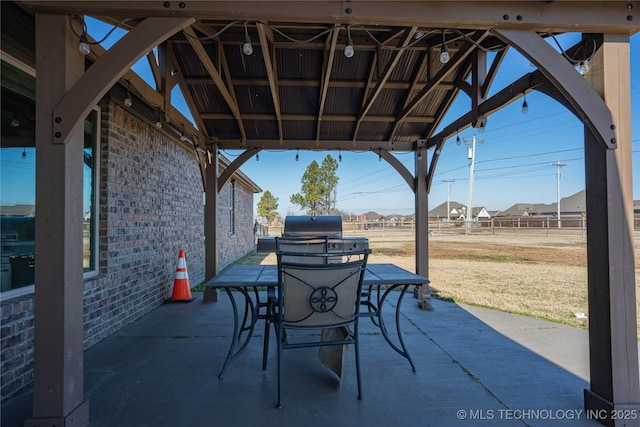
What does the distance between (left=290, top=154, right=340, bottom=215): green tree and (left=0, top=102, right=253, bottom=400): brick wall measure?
21478mm

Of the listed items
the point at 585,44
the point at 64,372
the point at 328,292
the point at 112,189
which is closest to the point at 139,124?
the point at 112,189

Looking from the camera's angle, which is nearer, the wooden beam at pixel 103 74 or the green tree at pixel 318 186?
the wooden beam at pixel 103 74

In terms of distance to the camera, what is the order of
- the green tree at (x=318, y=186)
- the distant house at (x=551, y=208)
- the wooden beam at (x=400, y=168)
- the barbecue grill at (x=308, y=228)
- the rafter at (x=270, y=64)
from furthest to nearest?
1. the distant house at (x=551, y=208)
2. the green tree at (x=318, y=186)
3. the barbecue grill at (x=308, y=228)
4. the wooden beam at (x=400, y=168)
5. the rafter at (x=270, y=64)

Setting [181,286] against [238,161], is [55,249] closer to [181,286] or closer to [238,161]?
[181,286]

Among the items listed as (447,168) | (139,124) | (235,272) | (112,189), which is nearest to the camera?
(235,272)

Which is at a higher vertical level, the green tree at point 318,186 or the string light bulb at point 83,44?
the green tree at point 318,186

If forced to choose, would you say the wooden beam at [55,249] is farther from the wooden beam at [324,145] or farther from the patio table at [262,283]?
the wooden beam at [324,145]

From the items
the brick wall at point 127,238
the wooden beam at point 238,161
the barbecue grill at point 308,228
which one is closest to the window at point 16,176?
the brick wall at point 127,238

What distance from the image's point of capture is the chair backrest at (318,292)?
2.19 m

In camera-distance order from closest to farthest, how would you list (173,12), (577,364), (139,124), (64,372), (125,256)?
(64,372), (173,12), (577,364), (125,256), (139,124)

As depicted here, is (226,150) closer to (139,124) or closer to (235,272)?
(139,124)

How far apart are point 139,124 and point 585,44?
4.67 m

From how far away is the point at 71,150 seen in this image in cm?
192

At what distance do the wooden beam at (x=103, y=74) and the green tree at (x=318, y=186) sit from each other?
82.5ft
